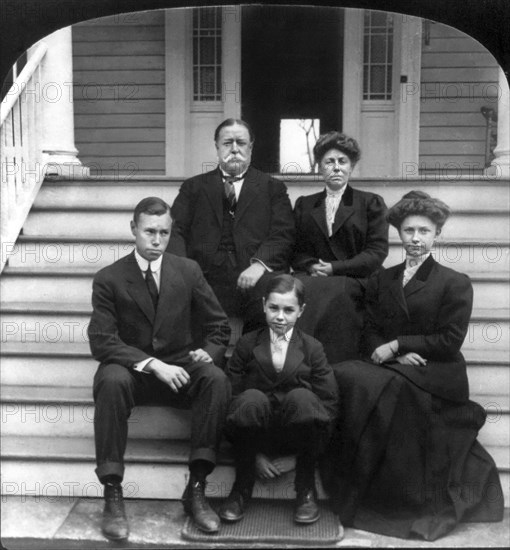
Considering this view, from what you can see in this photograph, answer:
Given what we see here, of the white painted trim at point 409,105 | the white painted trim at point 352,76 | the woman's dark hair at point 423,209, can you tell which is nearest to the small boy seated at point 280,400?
the woman's dark hair at point 423,209

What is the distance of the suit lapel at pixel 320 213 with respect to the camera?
9.37 feet

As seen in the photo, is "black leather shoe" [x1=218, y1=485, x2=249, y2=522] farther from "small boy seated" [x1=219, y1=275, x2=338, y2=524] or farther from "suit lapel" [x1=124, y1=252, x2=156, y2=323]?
"suit lapel" [x1=124, y1=252, x2=156, y2=323]

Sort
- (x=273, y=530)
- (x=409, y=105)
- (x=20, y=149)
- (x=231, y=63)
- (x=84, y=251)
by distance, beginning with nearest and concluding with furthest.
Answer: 1. (x=273, y=530)
2. (x=84, y=251)
3. (x=20, y=149)
4. (x=409, y=105)
5. (x=231, y=63)

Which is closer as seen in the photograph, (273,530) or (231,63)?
(273,530)

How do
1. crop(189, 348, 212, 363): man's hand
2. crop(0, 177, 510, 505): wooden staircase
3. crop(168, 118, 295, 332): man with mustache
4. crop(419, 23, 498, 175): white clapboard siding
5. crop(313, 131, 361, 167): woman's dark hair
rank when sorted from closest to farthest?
1. crop(189, 348, 212, 363): man's hand
2. crop(0, 177, 510, 505): wooden staircase
3. crop(313, 131, 361, 167): woman's dark hair
4. crop(168, 118, 295, 332): man with mustache
5. crop(419, 23, 498, 175): white clapboard siding

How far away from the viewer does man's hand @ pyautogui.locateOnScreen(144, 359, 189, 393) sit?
2.46m

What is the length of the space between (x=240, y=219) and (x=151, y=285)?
1.81 feet

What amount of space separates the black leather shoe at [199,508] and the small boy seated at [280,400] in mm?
57

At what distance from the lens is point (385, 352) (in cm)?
256

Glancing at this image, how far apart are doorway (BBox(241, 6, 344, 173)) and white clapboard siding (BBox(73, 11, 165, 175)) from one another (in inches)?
25.9

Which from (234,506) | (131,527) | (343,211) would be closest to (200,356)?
(234,506)

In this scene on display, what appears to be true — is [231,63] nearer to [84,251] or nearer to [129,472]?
[84,251]

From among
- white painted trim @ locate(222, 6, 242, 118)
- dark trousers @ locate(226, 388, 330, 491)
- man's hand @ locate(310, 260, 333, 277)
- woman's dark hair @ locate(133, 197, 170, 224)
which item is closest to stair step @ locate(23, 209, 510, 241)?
man's hand @ locate(310, 260, 333, 277)

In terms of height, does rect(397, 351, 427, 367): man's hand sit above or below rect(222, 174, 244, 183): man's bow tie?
below
